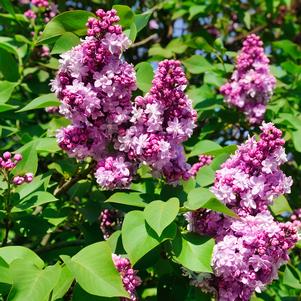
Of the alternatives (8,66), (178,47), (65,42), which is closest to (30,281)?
(65,42)

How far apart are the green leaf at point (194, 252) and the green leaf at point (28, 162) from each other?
576 mm

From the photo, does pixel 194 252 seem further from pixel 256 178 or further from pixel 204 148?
pixel 204 148

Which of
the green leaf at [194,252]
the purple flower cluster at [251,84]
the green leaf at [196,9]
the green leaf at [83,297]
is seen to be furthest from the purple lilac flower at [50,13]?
the green leaf at [83,297]

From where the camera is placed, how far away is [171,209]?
175cm

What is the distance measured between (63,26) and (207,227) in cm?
84

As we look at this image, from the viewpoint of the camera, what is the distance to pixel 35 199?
6.46 feet

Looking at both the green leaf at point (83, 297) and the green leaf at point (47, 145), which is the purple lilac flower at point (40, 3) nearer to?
the green leaf at point (47, 145)

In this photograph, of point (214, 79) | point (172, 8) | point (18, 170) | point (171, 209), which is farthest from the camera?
point (172, 8)

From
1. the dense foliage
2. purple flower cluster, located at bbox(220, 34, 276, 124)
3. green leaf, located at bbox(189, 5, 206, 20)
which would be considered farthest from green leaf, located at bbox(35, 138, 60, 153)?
green leaf, located at bbox(189, 5, 206, 20)

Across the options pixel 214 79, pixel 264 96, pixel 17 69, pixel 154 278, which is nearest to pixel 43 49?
pixel 17 69

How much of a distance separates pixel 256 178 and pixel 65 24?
840 millimetres

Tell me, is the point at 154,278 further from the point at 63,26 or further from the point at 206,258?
the point at 63,26

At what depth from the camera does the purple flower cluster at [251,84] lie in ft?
9.50

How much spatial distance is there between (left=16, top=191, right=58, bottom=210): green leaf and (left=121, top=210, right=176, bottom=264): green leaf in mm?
290
